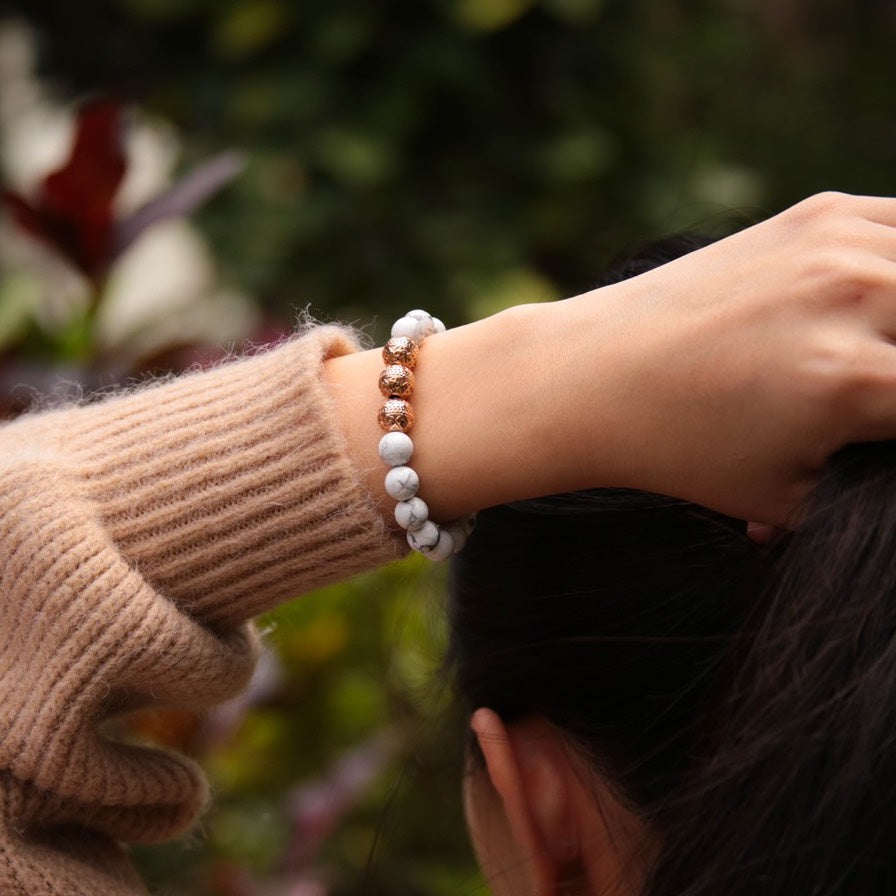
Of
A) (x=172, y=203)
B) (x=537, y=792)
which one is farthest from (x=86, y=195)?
(x=537, y=792)

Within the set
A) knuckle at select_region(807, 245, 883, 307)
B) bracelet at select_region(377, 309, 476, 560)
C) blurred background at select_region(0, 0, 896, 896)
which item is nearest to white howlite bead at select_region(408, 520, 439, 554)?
bracelet at select_region(377, 309, 476, 560)

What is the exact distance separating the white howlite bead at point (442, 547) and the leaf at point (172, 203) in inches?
32.6

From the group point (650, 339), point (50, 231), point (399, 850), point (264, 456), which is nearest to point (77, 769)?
point (264, 456)

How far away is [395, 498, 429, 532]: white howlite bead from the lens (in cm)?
86

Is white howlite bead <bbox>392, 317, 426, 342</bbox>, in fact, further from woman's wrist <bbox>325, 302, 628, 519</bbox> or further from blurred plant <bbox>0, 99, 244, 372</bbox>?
blurred plant <bbox>0, 99, 244, 372</bbox>

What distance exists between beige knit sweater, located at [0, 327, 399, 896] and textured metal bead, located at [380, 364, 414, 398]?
0.05m

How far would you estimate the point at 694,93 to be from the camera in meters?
3.87

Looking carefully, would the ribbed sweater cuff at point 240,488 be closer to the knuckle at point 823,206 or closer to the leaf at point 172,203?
the knuckle at point 823,206

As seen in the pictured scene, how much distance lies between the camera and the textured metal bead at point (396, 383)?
0.88 m

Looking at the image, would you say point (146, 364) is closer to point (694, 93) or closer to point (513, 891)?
point (513, 891)

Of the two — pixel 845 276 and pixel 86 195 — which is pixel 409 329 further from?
pixel 86 195

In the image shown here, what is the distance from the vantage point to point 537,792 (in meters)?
0.97

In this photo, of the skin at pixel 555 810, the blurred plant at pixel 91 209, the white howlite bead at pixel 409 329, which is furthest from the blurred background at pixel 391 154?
the white howlite bead at pixel 409 329

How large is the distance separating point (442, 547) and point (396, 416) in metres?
0.10
